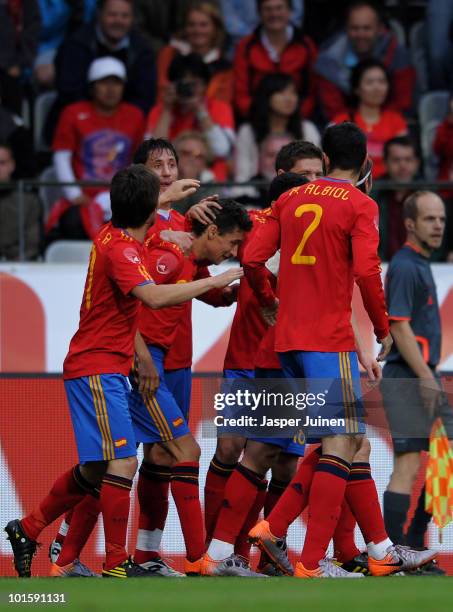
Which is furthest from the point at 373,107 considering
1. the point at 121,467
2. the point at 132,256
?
the point at 121,467

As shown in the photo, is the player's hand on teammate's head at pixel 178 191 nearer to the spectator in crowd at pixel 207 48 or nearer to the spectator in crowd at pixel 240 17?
the spectator in crowd at pixel 207 48

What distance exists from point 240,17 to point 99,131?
2435mm

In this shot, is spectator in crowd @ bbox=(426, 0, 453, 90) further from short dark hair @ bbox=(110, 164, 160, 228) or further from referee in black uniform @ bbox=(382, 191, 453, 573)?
short dark hair @ bbox=(110, 164, 160, 228)

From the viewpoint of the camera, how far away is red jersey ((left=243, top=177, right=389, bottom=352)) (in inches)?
270

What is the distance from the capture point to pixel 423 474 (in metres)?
8.88

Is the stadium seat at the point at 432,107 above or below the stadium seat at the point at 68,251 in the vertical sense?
above

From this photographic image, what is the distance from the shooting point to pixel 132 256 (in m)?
6.96

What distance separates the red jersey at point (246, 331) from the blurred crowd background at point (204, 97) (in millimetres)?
2516

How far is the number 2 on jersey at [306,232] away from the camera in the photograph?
273 inches

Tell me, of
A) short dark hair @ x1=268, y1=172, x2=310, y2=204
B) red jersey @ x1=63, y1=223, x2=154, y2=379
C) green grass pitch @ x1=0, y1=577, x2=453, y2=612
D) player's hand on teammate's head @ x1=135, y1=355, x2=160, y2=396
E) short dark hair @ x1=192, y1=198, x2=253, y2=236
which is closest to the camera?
green grass pitch @ x1=0, y1=577, x2=453, y2=612

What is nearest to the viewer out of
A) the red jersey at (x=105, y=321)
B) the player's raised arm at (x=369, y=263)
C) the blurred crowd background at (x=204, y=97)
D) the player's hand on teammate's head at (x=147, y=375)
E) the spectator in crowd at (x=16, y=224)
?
the player's raised arm at (x=369, y=263)

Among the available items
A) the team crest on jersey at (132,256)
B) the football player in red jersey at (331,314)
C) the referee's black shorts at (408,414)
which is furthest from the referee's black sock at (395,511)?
the team crest on jersey at (132,256)

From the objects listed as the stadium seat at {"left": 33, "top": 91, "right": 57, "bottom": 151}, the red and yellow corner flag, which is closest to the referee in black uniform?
the red and yellow corner flag

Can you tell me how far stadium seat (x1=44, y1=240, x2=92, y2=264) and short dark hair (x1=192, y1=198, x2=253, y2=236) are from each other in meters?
3.17
